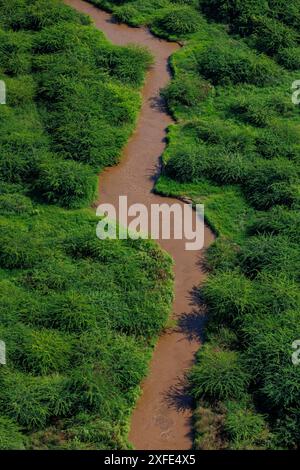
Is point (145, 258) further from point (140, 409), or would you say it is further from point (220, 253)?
point (140, 409)

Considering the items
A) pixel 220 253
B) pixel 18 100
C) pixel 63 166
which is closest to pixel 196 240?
pixel 220 253

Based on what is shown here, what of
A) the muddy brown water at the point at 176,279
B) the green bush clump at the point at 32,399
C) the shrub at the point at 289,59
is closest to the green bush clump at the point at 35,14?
the muddy brown water at the point at 176,279

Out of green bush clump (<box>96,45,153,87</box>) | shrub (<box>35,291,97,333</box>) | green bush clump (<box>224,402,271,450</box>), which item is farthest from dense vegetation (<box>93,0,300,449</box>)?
shrub (<box>35,291,97,333</box>)

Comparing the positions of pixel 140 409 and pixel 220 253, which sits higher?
pixel 220 253

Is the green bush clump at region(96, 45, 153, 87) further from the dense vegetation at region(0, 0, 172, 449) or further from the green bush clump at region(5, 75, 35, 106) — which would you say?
the green bush clump at region(5, 75, 35, 106)

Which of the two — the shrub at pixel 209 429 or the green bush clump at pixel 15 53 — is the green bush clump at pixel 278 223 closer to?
the shrub at pixel 209 429

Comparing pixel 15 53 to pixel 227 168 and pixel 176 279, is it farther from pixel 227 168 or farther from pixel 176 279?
pixel 176 279
